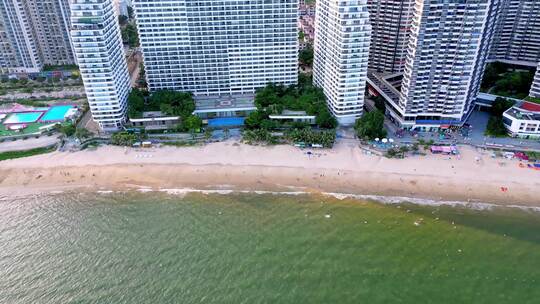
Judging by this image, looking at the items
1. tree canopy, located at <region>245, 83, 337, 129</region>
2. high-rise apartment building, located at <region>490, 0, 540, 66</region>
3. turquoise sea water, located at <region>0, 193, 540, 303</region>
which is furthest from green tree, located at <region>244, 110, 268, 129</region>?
high-rise apartment building, located at <region>490, 0, 540, 66</region>

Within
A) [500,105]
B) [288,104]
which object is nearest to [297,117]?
[288,104]

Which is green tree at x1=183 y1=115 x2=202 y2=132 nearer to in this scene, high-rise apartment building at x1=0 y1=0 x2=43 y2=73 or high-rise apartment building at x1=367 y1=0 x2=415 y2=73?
high-rise apartment building at x1=367 y1=0 x2=415 y2=73

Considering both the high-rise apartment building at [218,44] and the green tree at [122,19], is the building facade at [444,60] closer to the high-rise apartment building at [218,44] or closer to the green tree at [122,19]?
the high-rise apartment building at [218,44]

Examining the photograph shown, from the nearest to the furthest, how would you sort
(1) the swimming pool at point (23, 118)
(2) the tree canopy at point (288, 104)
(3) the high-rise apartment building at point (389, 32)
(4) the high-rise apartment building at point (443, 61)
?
(4) the high-rise apartment building at point (443, 61)
(2) the tree canopy at point (288, 104)
(1) the swimming pool at point (23, 118)
(3) the high-rise apartment building at point (389, 32)

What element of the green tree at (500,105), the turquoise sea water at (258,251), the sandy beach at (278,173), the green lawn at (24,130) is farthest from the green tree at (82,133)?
the green tree at (500,105)

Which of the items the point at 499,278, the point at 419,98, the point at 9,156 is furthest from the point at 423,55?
the point at 9,156

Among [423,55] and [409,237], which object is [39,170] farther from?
[423,55]
